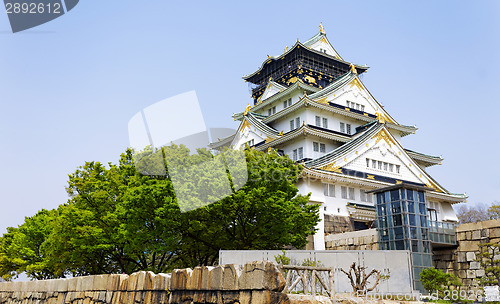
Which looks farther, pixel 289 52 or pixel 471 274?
pixel 289 52

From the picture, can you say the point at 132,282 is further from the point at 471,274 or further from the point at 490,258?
the point at 471,274

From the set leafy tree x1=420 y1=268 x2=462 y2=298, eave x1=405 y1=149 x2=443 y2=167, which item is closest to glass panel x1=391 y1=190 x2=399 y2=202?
leafy tree x1=420 y1=268 x2=462 y2=298

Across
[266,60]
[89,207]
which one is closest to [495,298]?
[89,207]

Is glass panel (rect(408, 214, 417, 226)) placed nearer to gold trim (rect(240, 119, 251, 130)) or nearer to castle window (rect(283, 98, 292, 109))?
gold trim (rect(240, 119, 251, 130))

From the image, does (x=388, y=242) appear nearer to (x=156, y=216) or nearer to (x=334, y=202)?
(x=334, y=202)

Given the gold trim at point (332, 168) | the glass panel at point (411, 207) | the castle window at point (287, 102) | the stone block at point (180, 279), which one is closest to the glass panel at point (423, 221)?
the glass panel at point (411, 207)

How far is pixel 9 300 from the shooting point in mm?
16594

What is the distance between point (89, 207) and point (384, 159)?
2407 cm

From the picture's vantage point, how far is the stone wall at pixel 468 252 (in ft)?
72.1

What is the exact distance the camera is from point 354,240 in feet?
90.7

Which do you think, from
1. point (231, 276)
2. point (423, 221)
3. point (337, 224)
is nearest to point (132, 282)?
point (231, 276)

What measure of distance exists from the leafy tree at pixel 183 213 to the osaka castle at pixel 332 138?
23.0 feet

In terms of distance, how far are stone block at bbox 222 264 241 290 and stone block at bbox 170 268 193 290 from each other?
1092 millimetres

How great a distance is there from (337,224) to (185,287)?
25866 mm
